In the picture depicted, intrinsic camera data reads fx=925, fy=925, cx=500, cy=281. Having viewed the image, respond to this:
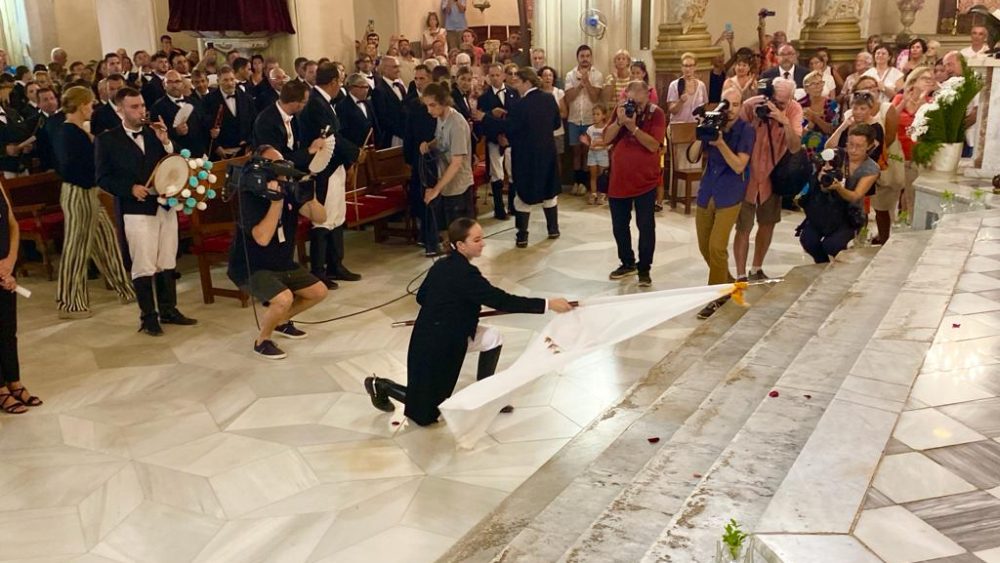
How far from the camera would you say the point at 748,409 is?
159 inches

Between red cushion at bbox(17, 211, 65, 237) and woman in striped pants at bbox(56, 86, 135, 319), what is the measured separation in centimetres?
88

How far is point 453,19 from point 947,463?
54.4 feet

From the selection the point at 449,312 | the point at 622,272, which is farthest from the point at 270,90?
the point at 449,312

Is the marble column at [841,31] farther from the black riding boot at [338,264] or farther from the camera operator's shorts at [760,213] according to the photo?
the black riding boot at [338,264]

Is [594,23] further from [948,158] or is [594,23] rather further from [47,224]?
[47,224]

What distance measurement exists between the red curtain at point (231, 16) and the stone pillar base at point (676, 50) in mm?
4684

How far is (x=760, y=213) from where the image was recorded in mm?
6855

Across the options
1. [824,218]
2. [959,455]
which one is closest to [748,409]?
[959,455]

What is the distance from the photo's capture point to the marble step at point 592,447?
3.62 m

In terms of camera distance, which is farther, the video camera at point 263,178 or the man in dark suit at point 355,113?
the man in dark suit at point 355,113

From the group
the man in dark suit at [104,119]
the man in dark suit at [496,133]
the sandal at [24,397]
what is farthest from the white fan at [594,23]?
the sandal at [24,397]

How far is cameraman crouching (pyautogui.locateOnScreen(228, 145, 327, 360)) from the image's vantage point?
5.70 metres

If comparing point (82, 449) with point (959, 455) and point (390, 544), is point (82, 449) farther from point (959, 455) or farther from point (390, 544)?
point (959, 455)

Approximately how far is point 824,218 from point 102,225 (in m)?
5.38
